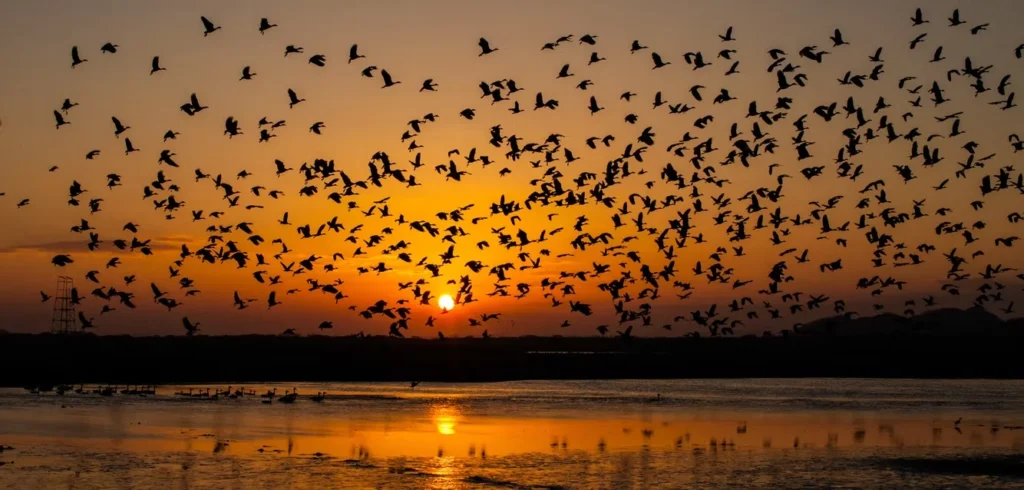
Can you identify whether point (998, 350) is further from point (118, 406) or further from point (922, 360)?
point (118, 406)

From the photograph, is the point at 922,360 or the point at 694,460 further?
the point at 922,360

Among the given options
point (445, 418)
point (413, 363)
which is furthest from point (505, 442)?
point (413, 363)

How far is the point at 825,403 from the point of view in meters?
72.8

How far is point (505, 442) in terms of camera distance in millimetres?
46344

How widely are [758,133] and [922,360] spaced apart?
99.4 m

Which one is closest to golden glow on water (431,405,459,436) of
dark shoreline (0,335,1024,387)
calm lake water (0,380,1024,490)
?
A: calm lake water (0,380,1024,490)

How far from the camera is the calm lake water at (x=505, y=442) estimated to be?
36219 millimetres

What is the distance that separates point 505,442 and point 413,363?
7460cm

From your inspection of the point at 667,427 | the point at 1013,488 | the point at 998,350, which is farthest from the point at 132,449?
the point at 998,350

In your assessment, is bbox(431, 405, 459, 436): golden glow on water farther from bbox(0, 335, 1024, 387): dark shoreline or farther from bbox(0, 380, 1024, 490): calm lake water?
bbox(0, 335, 1024, 387): dark shoreline

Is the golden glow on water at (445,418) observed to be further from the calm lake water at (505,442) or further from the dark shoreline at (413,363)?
the dark shoreline at (413,363)

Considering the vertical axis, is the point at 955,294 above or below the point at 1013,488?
above

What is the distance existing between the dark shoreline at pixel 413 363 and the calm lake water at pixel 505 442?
23.2 m

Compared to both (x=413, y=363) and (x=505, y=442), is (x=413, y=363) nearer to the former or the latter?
(x=413, y=363)
